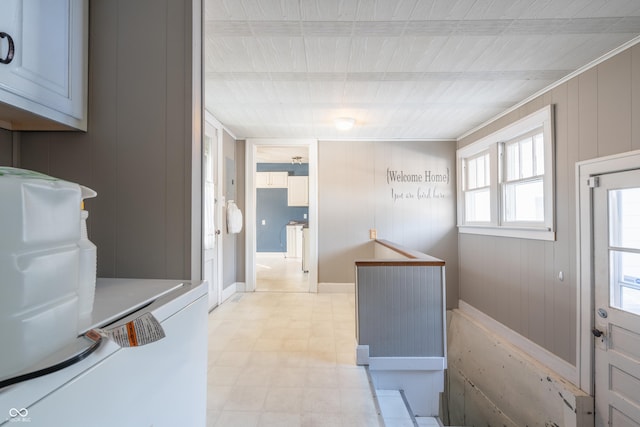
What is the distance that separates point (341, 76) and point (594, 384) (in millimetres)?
3040

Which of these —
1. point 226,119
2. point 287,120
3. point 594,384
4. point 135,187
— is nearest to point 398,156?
point 287,120

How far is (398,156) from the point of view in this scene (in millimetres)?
4332

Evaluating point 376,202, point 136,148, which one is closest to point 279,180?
point 376,202

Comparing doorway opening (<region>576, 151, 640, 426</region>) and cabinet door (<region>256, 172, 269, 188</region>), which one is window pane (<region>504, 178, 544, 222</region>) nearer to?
doorway opening (<region>576, 151, 640, 426</region>)

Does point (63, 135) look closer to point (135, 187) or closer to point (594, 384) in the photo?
point (135, 187)

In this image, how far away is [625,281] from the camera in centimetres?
196


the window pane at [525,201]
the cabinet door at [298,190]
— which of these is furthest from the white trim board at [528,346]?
the cabinet door at [298,190]

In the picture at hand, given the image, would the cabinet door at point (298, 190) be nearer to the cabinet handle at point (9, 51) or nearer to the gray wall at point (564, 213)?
the gray wall at point (564, 213)

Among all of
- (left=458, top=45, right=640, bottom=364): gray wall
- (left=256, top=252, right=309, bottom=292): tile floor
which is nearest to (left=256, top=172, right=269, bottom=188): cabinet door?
(left=256, top=252, right=309, bottom=292): tile floor

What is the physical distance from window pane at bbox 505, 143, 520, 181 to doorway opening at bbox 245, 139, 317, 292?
247cm

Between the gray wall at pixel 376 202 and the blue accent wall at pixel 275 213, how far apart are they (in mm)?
3530

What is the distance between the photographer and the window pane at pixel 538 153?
2.76 metres

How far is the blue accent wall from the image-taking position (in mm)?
7789

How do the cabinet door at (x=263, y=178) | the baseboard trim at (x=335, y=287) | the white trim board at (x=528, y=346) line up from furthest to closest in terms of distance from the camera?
the cabinet door at (x=263, y=178) → the baseboard trim at (x=335, y=287) → the white trim board at (x=528, y=346)
